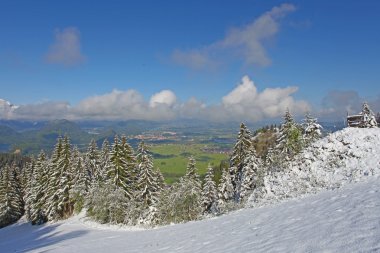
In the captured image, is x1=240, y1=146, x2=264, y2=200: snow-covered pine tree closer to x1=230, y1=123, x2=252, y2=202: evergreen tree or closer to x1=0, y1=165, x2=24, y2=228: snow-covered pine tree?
x1=230, y1=123, x2=252, y2=202: evergreen tree

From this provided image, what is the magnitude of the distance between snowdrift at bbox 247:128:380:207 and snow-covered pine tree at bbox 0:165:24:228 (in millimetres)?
62130

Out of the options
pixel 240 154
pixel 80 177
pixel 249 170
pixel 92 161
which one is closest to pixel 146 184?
pixel 249 170

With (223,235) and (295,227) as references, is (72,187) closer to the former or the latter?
(223,235)

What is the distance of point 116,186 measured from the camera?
46.5m

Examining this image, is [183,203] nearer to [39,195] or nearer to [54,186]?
[54,186]

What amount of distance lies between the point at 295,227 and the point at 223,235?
362 cm

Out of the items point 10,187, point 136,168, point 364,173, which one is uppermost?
point 364,173

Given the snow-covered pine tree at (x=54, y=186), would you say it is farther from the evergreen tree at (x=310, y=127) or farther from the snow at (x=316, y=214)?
the evergreen tree at (x=310, y=127)

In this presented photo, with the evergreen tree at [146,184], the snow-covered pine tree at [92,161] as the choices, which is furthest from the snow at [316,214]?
the snow-covered pine tree at [92,161]

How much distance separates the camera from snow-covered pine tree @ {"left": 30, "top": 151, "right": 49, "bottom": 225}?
6009 centimetres

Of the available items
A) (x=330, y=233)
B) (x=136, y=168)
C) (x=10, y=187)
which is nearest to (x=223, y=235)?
(x=330, y=233)

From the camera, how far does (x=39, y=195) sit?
6144 centimetres

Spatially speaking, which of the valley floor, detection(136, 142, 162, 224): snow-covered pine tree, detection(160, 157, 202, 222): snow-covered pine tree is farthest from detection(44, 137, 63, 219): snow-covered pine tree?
the valley floor

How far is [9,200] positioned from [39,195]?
15074 millimetres
